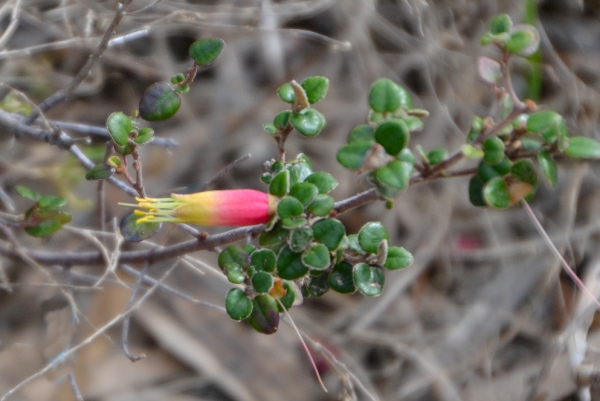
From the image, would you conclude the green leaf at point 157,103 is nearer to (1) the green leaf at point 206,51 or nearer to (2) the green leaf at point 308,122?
(1) the green leaf at point 206,51

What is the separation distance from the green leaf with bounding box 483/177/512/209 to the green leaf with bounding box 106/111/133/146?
56 centimetres

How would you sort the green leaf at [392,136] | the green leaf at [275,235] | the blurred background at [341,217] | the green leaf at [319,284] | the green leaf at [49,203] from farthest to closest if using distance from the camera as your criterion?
the blurred background at [341,217] → the green leaf at [49,203] → the green leaf at [319,284] → the green leaf at [275,235] → the green leaf at [392,136]

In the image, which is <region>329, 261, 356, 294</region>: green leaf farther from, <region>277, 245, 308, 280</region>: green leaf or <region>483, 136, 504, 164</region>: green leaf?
<region>483, 136, 504, 164</region>: green leaf

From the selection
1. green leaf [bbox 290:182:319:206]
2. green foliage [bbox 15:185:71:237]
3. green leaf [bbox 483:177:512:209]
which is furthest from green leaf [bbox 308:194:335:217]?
green foliage [bbox 15:185:71:237]

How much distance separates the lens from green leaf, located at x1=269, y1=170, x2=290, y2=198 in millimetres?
852

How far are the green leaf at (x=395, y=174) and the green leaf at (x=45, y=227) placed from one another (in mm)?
693

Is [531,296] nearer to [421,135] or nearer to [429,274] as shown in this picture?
[429,274]

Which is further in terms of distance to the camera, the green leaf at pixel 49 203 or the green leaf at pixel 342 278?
the green leaf at pixel 49 203

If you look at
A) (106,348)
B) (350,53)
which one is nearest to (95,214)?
(106,348)

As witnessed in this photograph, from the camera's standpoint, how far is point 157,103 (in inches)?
37.9

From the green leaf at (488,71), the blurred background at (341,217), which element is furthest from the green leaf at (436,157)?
the blurred background at (341,217)

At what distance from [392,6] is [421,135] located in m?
0.57

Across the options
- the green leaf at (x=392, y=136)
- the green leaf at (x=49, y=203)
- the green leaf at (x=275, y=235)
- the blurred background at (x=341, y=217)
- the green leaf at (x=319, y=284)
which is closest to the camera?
the green leaf at (x=392, y=136)

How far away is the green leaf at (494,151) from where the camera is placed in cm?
85
